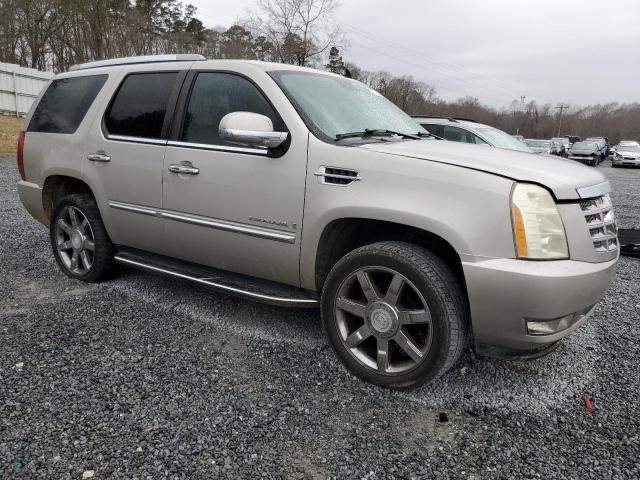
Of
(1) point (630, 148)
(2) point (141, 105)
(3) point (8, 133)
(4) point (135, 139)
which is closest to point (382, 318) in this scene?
(4) point (135, 139)

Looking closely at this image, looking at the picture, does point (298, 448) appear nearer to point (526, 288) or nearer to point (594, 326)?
point (526, 288)

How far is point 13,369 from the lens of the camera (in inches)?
108

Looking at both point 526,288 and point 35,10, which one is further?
point 35,10

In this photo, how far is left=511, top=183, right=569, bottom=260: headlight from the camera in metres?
2.23

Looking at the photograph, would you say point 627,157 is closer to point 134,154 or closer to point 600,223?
point 600,223

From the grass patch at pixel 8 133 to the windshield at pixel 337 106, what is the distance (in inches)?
705

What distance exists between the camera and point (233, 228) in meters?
3.08

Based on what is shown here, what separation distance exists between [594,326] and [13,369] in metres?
3.93

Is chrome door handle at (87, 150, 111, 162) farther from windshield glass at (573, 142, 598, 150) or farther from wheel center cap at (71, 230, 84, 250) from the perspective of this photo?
windshield glass at (573, 142, 598, 150)

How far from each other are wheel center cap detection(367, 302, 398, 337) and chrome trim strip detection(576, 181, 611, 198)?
111 centimetres

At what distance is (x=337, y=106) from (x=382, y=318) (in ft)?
4.85

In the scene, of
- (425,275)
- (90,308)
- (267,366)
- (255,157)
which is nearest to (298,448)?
(267,366)

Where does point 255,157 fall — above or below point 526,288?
above

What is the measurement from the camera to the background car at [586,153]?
26922mm
